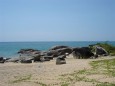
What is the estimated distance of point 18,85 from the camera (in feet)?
66.5

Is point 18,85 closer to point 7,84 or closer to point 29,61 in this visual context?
point 7,84

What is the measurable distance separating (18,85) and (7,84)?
1.07 meters

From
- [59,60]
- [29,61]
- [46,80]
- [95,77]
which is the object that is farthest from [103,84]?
[29,61]

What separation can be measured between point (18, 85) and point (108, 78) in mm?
7460

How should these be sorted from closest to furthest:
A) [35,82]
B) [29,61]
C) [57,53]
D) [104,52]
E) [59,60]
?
1. [35,82]
2. [59,60]
3. [29,61]
4. [104,52]
5. [57,53]

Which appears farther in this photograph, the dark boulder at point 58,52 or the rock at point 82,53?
the dark boulder at point 58,52

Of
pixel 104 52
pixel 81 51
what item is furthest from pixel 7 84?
pixel 104 52

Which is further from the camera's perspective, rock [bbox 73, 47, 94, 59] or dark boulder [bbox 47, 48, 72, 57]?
dark boulder [bbox 47, 48, 72, 57]

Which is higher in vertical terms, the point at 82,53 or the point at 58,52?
the point at 82,53

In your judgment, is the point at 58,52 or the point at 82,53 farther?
the point at 58,52

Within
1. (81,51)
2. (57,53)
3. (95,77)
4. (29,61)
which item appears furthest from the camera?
(57,53)

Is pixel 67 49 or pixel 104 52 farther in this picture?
pixel 67 49

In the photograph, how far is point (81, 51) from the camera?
48469 mm

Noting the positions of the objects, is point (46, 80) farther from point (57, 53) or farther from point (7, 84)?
point (57, 53)
